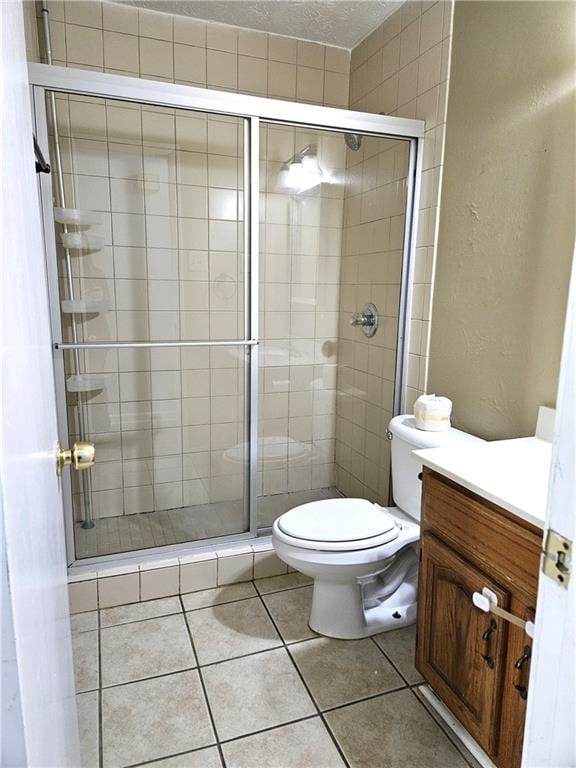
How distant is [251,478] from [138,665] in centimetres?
88

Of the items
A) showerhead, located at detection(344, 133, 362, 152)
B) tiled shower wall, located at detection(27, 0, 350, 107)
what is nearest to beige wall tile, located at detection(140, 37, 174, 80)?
tiled shower wall, located at detection(27, 0, 350, 107)

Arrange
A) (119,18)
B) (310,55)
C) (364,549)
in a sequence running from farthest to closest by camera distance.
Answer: (310,55)
(119,18)
(364,549)

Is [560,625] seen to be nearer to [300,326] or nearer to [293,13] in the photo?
[300,326]

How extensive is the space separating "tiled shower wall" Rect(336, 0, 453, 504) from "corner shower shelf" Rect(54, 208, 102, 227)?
4.14 feet

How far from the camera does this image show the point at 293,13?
2.32 meters

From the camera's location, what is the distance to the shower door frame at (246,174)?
5.69 ft

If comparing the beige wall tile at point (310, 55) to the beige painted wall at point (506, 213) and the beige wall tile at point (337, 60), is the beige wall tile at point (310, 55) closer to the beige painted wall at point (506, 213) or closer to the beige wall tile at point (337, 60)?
the beige wall tile at point (337, 60)

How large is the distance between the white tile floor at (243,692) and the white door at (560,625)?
1008 mm

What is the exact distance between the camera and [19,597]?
1.51ft

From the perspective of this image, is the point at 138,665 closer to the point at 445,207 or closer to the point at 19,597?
the point at 19,597

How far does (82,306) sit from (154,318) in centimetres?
36

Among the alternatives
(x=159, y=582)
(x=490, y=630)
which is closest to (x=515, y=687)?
(x=490, y=630)

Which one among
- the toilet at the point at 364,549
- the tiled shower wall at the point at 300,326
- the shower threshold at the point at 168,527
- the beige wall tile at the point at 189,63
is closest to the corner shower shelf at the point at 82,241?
the tiled shower wall at the point at 300,326

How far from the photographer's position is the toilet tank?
5.84 ft
